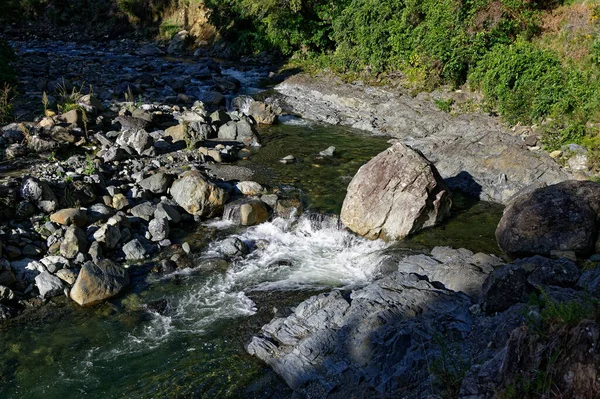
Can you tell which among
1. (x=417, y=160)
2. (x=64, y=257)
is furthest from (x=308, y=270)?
(x=64, y=257)

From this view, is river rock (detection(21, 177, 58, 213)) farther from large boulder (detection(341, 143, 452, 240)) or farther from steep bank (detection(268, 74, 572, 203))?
steep bank (detection(268, 74, 572, 203))

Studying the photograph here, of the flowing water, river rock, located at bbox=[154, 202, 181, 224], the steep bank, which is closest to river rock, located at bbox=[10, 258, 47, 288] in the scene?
the flowing water

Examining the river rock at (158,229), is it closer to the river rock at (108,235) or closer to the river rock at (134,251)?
the river rock at (134,251)

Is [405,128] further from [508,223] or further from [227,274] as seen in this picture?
[227,274]

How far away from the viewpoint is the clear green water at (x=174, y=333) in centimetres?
688

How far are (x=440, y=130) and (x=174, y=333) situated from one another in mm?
13007

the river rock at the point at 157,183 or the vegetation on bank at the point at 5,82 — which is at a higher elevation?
the vegetation on bank at the point at 5,82

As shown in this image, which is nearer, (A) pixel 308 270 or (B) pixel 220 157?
(A) pixel 308 270

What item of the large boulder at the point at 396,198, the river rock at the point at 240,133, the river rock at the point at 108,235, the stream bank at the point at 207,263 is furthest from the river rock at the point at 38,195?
the river rock at the point at 240,133

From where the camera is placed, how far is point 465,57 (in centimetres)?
1895

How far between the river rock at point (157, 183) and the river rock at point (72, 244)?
109 inches

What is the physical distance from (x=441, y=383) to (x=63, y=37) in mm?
43552

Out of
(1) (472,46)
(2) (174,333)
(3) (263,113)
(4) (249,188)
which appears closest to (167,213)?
(4) (249,188)

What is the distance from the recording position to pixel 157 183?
484 inches
